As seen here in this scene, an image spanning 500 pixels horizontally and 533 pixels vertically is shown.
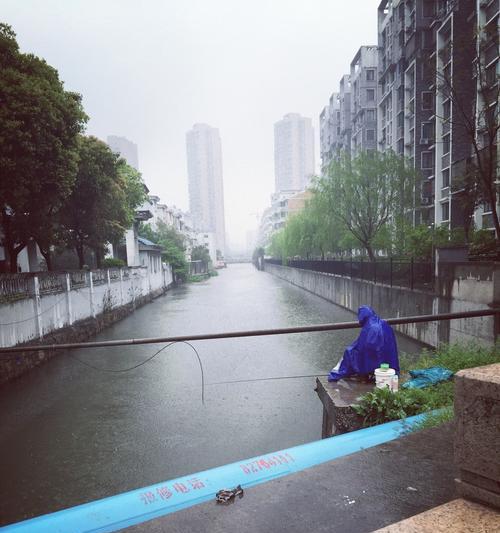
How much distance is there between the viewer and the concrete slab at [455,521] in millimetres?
1512

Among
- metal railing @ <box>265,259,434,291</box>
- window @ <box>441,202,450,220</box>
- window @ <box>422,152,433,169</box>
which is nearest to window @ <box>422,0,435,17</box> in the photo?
window @ <box>422,152,433,169</box>

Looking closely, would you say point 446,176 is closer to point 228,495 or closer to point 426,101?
point 426,101

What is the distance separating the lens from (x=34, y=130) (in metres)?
9.77

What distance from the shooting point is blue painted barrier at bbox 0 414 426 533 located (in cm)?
220

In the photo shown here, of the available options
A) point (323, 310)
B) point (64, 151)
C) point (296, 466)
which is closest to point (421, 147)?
point (323, 310)

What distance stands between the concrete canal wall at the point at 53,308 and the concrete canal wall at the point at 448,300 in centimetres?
1205

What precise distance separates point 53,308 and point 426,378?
13.5m

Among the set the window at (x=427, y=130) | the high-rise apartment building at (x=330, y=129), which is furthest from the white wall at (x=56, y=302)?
the high-rise apartment building at (x=330, y=129)

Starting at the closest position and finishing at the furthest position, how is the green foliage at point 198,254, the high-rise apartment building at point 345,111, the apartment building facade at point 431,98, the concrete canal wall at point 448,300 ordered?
the concrete canal wall at point 448,300, the apartment building facade at point 431,98, the high-rise apartment building at point 345,111, the green foliage at point 198,254

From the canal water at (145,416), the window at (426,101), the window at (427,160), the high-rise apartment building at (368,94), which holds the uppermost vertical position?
the high-rise apartment building at (368,94)

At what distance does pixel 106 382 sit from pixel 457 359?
957 centimetres

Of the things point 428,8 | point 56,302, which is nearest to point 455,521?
point 56,302

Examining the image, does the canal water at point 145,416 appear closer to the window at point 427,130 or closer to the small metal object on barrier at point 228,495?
the small metal object on barrier at point 228,495

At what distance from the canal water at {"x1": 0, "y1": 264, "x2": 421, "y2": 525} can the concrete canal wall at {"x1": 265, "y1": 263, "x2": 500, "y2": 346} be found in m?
1.23
